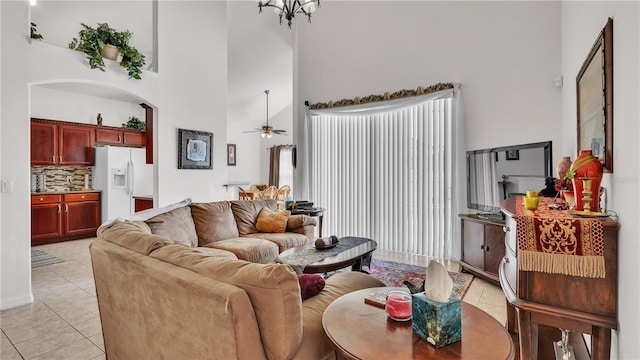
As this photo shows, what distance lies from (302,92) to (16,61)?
372cm

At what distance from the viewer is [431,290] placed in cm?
115

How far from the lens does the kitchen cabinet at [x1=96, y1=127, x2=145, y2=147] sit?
248 inches

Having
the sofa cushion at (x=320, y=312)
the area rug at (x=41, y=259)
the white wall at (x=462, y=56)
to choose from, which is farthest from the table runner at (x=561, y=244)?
the area rug at (x=41, y=259)

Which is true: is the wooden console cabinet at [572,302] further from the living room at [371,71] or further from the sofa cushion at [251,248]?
the sofa cushion at [251,248]

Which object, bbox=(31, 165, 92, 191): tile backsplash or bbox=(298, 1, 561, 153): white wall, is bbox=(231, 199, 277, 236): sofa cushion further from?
bbox=(31, 165, 92, 191): tile backsplash

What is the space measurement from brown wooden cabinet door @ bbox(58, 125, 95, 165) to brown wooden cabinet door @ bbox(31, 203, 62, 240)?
0.82m

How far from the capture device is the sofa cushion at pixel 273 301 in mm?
1130

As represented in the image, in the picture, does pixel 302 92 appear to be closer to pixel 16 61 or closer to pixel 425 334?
pixel 16 61

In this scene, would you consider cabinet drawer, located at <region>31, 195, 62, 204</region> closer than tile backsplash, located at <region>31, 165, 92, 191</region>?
Yes

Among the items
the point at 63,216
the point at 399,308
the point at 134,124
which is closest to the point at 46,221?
the point at 63,216

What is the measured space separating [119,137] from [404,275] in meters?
6.13

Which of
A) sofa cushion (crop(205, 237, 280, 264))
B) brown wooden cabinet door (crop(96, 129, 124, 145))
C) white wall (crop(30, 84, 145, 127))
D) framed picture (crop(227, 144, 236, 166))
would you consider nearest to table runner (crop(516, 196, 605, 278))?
sofa cushion (crop(205, 237, 280, 264))

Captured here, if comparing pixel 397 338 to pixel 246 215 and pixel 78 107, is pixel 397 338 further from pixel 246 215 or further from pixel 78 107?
pixel 78 107

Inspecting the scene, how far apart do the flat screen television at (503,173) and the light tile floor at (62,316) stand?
887mm
